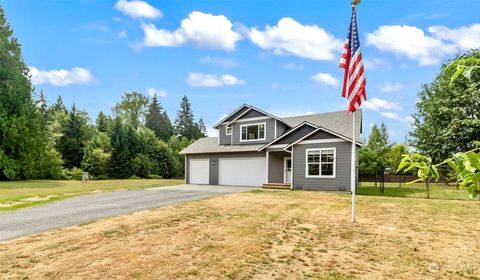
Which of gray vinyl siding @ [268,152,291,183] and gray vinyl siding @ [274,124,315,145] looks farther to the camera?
gray vinyl siding @ [268,152,291,183]

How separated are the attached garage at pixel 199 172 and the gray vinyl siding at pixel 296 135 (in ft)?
22.1

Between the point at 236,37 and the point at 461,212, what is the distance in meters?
14.9

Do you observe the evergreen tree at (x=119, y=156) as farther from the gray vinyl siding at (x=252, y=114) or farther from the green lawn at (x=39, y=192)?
the gray vinyl siding at (x=252, y=114)

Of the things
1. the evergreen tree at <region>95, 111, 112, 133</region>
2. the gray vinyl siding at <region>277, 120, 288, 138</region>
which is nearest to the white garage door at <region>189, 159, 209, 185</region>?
the gray vinyl siding at <region>277, 120, 288, 138</region>

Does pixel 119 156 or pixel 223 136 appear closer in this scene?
pixel 223 136

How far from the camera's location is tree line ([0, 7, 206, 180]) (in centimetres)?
2702

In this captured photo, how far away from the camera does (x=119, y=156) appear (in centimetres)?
3578

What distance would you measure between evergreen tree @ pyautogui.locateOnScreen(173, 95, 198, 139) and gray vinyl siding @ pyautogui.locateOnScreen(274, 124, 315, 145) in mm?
48380

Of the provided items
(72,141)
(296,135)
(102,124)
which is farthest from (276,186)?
(102,124)

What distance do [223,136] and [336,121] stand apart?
28.2 feet

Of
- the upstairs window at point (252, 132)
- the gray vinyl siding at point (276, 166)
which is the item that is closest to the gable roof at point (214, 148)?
the upstairs window at point (252, 132)

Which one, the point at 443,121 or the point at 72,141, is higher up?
the point at 443,121

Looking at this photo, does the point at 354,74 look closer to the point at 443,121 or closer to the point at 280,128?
the point at 280,128

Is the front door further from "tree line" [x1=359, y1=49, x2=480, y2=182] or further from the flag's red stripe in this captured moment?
the flag's red stripe
